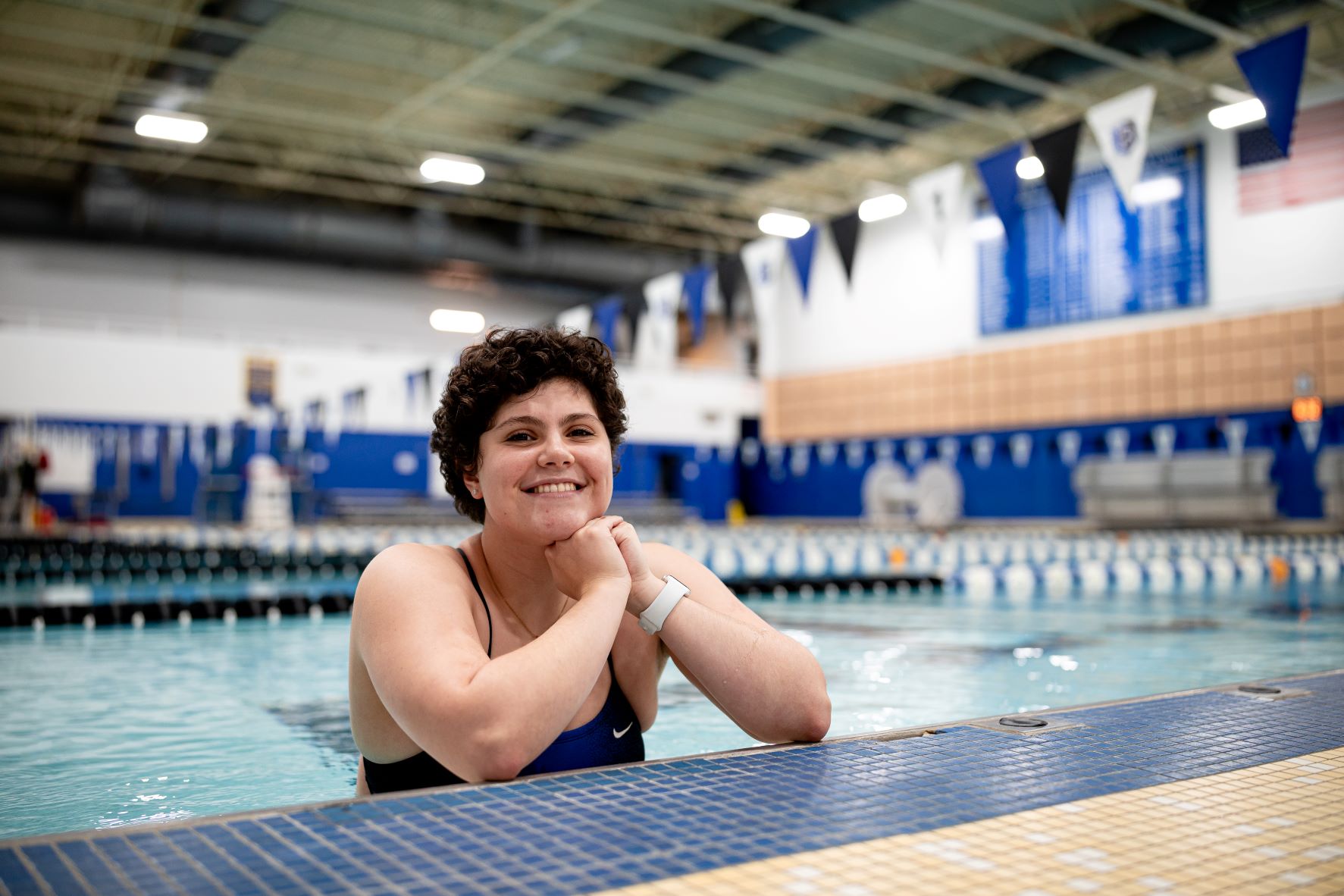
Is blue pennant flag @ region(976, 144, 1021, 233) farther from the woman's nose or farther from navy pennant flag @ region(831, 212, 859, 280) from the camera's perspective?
the woman's nose

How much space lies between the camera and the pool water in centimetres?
281

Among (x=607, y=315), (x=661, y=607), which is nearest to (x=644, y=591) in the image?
(x=661, y=607)

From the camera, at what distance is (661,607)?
1712mm

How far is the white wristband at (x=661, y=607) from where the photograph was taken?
5.62 ft

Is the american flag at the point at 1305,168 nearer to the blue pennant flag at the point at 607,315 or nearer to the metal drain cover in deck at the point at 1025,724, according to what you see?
the blue pennant flag at the point at 607,315

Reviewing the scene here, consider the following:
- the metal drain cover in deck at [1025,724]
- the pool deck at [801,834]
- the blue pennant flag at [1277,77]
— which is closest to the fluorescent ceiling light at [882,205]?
the blue pennant flag at [1277,77]

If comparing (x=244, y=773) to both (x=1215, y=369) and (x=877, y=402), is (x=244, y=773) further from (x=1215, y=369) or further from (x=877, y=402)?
(x=877, y=402)

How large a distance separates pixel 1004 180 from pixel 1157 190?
8585 millimetres

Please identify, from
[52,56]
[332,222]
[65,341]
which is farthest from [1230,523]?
[65,341]

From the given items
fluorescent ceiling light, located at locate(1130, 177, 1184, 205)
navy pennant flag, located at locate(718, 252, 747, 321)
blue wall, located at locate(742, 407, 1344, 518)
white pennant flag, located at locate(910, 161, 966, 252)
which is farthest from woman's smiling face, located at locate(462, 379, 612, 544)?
fluorescent ceiling light, located at locate(1130, 177, 1184, 205)

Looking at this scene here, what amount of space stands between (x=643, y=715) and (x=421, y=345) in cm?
2083

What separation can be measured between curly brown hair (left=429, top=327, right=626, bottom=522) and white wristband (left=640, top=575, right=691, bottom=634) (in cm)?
27

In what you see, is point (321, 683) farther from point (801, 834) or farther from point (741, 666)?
point (801, 834)

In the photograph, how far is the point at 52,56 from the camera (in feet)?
43.7
